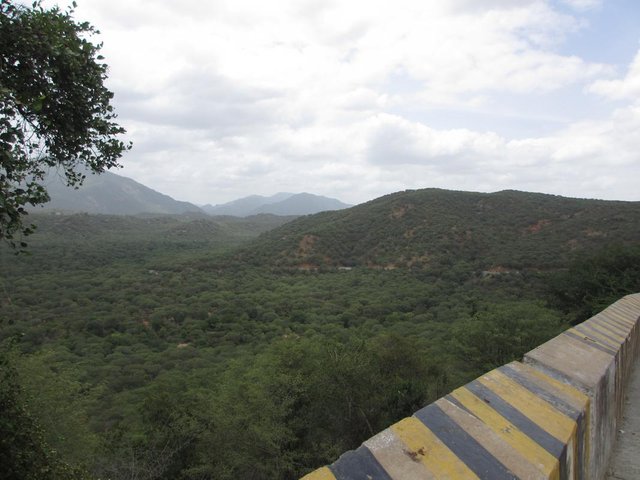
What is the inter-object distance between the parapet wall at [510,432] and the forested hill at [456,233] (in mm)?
46387

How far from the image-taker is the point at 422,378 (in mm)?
18484

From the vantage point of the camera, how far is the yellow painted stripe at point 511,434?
157cm

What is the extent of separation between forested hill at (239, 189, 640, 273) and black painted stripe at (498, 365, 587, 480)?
154ft

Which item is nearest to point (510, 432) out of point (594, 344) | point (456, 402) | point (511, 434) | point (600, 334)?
point (511, 434)

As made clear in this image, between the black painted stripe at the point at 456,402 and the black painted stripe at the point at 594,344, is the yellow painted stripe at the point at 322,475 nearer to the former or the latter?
the black painted stripe at the point at 456,402

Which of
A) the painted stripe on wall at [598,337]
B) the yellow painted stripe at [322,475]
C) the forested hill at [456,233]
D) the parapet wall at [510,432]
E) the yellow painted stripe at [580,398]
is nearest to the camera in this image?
the yellow painted stripe at [322,475]

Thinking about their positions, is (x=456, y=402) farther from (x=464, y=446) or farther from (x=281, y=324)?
(x=281, y=324)

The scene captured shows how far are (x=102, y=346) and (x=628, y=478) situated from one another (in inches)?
1450

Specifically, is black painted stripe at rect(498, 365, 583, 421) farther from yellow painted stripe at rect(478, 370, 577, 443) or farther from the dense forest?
the dense forest

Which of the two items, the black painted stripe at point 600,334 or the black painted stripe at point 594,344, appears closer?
the black painted stripe at point 594,344

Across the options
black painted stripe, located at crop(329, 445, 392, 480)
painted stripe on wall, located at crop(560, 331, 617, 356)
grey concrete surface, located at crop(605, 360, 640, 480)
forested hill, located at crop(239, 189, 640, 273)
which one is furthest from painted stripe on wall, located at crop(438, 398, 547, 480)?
forested hill, located at crop(239, 189, 640, 273)

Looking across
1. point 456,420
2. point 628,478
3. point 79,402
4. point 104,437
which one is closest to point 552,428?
point 456,420

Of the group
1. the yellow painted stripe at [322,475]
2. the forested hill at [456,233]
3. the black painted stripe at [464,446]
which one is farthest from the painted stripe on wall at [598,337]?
the forested hill at [456,233]

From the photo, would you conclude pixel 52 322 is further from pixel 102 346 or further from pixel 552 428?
pixel 552 428
